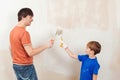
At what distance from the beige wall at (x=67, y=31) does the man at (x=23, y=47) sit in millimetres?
338

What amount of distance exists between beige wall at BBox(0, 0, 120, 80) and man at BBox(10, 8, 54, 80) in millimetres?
338

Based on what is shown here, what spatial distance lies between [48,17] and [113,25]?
706 mm

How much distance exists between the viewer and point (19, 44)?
198cm

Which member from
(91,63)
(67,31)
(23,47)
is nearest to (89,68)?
(91,63)

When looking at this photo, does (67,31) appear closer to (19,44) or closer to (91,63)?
(91,63)

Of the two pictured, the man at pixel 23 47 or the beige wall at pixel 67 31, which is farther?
the beige wall at pixel 67 31

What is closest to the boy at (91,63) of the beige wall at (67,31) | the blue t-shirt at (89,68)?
the blue t-shirt at (89,68)

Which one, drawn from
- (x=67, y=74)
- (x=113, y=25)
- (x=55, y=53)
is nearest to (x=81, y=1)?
(x=113, y=25)

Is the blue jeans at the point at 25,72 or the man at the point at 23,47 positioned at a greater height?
the man at the point at 23,47

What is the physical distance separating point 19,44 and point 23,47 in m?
0.04

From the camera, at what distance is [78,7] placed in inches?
97.3

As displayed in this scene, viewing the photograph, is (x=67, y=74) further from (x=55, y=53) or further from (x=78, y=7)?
(x=78, y=7)

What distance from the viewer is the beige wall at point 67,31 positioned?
2355 millimetres

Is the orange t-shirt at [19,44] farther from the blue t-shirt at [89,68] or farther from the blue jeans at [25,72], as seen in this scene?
the blue t-shirt at [89,68]
